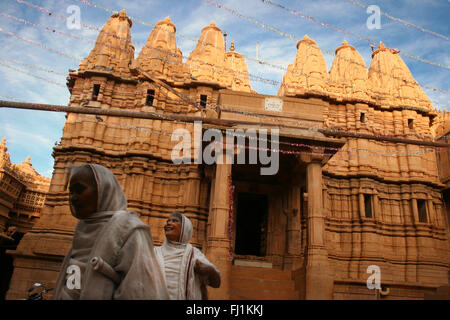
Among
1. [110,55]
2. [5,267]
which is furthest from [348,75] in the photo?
[5,267]

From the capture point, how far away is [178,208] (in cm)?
1644

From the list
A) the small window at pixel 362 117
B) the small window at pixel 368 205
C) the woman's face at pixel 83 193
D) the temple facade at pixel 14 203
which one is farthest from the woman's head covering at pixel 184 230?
the temple facade at pixel 14 203

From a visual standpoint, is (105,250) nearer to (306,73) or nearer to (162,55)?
(162,55)

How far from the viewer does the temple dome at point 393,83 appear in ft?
68.4

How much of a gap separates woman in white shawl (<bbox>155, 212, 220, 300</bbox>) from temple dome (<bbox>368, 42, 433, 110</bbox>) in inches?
763

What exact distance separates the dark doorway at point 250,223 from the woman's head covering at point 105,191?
1442 centimetres

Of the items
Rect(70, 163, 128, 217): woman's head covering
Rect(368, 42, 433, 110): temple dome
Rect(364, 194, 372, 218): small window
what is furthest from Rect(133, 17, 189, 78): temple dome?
Rect(70, 163, 128, 217): woman's head covering

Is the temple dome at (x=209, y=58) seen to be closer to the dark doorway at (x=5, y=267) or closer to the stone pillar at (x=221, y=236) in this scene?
the stone pillar at (x=221, y=236)

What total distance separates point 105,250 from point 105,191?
49 cm

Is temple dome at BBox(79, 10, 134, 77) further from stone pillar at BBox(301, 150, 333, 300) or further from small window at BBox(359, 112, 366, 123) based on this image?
small window at BBox(359, 112, 366, 123)

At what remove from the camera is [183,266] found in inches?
154

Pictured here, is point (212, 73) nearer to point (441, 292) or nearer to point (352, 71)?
point (352, 71)
